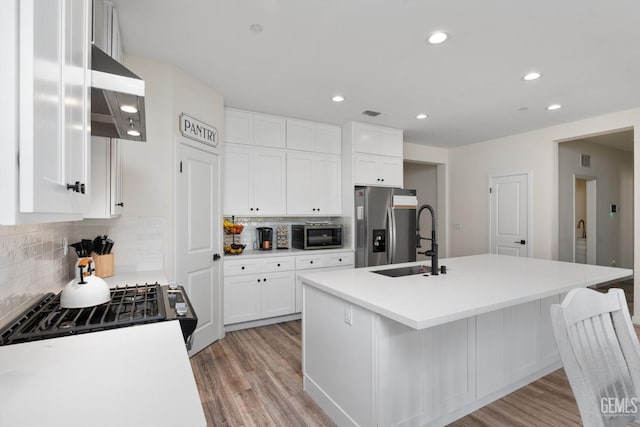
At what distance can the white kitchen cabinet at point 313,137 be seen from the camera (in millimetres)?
4137

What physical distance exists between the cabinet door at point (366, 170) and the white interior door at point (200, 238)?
1.88 m

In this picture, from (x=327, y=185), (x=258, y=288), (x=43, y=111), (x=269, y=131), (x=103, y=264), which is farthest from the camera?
(x=327, y=185)

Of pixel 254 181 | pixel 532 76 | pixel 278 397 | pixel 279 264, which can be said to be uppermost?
pixel 532 76

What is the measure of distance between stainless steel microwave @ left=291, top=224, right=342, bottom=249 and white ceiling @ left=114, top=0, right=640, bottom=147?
57.4 inches

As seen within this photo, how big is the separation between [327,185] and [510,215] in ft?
9.60

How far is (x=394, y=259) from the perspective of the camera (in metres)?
4.39

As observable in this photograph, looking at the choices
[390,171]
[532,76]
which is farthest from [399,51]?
[390,171]

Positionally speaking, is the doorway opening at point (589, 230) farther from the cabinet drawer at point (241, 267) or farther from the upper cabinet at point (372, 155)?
the cabinet drawer at point (241, 267)

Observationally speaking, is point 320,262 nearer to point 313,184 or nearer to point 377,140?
point 313,184

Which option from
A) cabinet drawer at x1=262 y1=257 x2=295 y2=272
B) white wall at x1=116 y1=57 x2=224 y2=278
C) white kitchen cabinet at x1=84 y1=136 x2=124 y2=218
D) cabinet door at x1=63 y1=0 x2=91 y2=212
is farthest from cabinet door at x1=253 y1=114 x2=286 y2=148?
cabinet door at x1=63 y1=0 x2=91 y2=212

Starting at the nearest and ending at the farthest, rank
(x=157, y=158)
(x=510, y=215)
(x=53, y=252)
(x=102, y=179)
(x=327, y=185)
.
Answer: (x=53, y=252)
(x=102, y=179)
(x=157, y=158)
(x=327, y=185)
(x=510, y=215)

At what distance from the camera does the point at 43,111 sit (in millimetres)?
573

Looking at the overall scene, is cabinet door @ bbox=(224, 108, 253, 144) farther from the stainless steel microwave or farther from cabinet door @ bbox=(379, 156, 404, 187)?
cabinet door @ bbox=(379, 156, 404, 187)

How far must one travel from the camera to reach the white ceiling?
1956 mm
